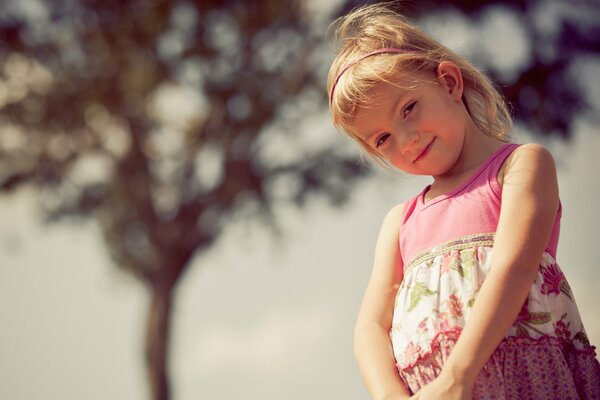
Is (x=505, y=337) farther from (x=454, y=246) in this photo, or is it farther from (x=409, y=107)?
(x=409, y=107)

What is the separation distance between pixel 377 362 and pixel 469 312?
185 millimetres

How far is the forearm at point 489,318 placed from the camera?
113cm

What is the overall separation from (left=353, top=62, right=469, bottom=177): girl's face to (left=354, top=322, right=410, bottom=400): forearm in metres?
0.29

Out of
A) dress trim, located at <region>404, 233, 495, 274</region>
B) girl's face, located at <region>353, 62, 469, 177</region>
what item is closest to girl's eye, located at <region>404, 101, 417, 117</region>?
girl's face, located at <region>353, 62, 469, 177</region>

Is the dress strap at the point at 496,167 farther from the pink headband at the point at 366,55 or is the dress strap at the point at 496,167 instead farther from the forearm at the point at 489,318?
the pink headband at the point at 366,55

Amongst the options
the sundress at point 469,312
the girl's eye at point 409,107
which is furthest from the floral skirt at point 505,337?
the girl's eye at point 409,107

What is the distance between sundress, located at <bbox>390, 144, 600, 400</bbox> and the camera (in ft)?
3.90

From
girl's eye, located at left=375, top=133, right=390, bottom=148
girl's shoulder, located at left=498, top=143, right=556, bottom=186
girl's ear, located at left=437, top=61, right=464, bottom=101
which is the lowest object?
girl's shoulder, located at left=498, top=143, right=556, bottom=186

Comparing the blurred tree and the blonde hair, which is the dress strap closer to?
the blonde hair

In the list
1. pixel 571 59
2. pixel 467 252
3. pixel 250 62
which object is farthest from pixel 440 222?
pixel 250 62

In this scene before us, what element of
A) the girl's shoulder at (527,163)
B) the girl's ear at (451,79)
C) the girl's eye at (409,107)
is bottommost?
the girl's shoulder at (527,163)

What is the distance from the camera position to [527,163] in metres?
1.25

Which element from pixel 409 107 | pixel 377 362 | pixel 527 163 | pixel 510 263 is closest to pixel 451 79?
pixel 409 107

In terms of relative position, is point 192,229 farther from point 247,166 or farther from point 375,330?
point 375,330
